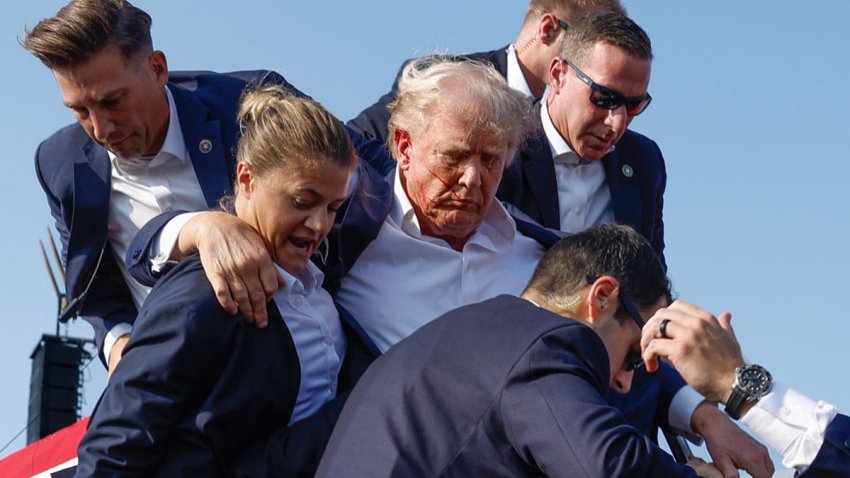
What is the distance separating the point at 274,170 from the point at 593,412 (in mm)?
1323

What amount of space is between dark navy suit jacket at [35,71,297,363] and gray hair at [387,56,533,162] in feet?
1.66

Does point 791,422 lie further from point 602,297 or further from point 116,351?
point 116,351

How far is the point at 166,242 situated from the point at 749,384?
5.62 ft

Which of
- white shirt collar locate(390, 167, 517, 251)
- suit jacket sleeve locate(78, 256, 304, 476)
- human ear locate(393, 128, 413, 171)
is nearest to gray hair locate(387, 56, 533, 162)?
human ear locate(393, 128, 413, 171)

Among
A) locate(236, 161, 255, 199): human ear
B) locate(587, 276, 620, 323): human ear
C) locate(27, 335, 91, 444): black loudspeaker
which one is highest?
locate(236, 161, 255, 199): human ear

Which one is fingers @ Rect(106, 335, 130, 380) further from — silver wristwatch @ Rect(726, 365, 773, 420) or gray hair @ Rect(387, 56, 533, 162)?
silver wristwatch @ Rect(726, 365, 773, 420)

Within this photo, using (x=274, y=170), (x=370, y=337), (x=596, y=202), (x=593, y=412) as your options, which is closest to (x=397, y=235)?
(x=370, y=337)

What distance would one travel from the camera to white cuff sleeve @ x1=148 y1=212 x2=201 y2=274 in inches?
181

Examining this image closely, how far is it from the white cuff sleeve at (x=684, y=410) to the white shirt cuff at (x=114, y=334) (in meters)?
1.86

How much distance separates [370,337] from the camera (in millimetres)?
4840

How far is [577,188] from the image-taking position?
5.91 meters

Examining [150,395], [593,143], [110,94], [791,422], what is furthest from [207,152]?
[791,422]

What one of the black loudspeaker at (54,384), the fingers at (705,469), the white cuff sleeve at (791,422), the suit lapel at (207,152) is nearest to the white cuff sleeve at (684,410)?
the fingers at (705,469)

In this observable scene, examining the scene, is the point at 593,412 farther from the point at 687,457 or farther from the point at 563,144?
the point at 563,144
